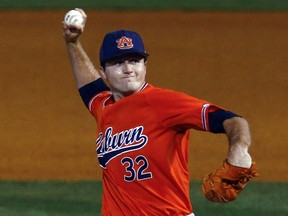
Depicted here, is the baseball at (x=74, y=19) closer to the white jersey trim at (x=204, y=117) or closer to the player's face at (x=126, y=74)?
the player's face at (x=126, y=74)

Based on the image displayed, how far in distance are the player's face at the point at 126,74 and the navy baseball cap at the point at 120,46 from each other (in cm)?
3

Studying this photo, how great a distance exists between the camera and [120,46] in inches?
206

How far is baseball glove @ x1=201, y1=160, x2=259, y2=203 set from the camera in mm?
4438

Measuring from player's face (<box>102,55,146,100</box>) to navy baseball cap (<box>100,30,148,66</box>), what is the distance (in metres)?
0.03

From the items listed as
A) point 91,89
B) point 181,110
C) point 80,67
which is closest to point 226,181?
point 181,110

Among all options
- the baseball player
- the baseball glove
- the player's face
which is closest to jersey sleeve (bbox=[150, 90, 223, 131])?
the baseball player

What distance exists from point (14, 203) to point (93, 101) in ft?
9.49

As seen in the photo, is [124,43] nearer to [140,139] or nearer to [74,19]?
[140,139]

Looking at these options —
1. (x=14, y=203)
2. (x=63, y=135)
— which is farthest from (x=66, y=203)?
(x=63, y=135)

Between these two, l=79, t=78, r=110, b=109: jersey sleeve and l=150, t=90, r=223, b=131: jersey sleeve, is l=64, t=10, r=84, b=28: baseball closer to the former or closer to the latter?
l=79, t=78, r=110, b=109: jersey sleeve

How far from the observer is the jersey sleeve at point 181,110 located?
15.6ft

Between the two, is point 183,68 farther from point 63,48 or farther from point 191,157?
point 191,157

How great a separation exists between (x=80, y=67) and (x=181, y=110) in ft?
4.80

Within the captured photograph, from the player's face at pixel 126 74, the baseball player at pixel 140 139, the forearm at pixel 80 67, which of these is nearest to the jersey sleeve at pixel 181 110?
the baseball player at pixel 140 139
